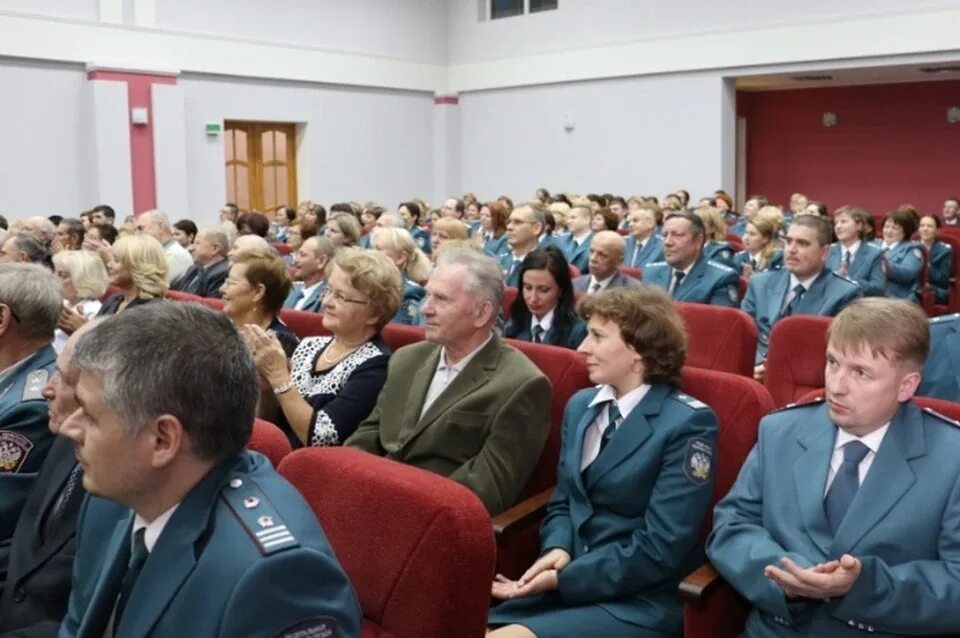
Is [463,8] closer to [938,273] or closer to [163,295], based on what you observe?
[938,273]

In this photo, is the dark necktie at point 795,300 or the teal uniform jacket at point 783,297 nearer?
the teal uniform jacket at point 783,297

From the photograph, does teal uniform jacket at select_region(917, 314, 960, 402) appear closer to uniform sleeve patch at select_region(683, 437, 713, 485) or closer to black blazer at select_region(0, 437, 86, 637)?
uniform sleeve patch at select_region(683, 437, 713, 485)

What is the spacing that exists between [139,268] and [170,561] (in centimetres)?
324

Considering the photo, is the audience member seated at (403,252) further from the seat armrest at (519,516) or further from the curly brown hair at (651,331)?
the curly brown hair at (651,331)

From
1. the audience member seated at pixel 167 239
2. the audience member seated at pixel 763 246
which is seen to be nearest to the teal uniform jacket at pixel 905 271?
the audience member seated at pixel 763 246

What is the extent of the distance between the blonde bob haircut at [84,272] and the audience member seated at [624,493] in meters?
3.22

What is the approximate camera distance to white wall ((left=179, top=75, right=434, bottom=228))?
12.6 metres

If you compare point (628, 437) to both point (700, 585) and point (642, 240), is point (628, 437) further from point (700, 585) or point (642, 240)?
point (642, 240)

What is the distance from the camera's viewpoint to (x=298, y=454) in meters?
1.94

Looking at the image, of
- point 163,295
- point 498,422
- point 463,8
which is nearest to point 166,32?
point 463,8

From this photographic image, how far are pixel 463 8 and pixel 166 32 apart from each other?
5.09 metres

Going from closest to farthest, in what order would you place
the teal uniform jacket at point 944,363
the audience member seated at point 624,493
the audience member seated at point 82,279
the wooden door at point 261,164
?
the audience member seated at point 624,493
the teal uniform jacket at point 944,363
the audience member seated at point 82,279
the wooden door at point 261,164

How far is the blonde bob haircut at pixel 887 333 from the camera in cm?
202

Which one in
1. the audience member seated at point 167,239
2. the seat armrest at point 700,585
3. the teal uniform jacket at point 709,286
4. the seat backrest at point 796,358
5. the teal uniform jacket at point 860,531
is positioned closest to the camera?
the teal uniform jacket at point 860,531
